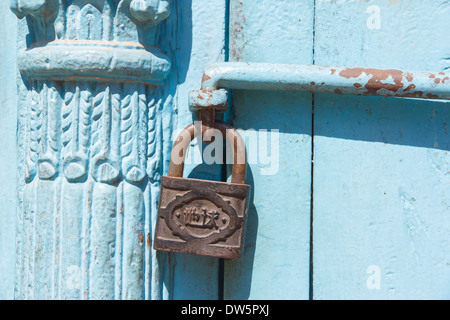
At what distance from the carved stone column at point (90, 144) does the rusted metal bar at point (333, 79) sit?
4.6 inches

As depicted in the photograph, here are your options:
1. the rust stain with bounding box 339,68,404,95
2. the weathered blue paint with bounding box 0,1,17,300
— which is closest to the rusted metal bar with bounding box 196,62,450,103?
the rust stain with bounding box 339,68,404,95

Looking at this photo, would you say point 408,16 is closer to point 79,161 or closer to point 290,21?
point 290,21

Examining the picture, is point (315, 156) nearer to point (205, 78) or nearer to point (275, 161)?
point (275, 161)

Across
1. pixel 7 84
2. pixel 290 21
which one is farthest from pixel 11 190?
pixel 290 21

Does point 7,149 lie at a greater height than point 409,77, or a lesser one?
lesser

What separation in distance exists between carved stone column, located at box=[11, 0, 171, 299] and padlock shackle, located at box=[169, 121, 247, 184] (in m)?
0.04

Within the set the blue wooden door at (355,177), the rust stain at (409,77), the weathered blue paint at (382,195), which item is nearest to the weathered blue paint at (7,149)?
the blue wooden door at (355,177)

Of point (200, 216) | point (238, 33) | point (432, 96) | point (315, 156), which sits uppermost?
point (238, 33)

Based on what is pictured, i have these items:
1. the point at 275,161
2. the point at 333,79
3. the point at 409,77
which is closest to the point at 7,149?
the point at 275,161

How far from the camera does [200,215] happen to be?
2.49 ft

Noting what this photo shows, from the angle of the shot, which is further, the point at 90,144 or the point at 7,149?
the point at 7,149

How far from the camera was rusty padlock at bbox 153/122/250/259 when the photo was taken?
2.48ft

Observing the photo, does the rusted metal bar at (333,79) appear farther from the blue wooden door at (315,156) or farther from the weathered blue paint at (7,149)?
the weathered blue paint at (7,149)

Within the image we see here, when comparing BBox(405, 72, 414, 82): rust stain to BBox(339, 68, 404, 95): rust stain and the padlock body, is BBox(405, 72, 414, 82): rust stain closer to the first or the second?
BBox(339, 68, 404, 95): rust stain
